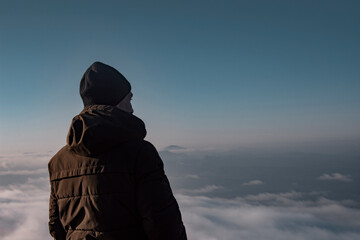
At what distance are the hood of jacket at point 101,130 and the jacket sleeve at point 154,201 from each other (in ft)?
0.76

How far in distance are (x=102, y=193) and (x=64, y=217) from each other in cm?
75

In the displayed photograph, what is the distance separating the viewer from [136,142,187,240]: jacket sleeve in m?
2.31

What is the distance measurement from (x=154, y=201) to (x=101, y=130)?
2.65ft

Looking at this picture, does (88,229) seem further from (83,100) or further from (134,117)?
(83,100)

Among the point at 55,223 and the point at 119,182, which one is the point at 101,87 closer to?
the point at 119,182

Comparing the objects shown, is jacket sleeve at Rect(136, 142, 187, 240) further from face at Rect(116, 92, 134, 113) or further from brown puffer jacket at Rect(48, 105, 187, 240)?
face at Rect(116, 92, 134, 113)

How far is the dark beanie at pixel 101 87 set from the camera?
283 centimetres

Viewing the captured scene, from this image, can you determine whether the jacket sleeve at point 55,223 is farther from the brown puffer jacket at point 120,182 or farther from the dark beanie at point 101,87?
the dark beanie at point 101,87

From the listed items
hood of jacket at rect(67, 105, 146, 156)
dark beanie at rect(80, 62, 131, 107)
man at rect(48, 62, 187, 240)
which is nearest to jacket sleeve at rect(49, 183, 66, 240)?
man at rect(48, 62, 187, 240)

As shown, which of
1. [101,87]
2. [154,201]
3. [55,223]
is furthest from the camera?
[55,223]

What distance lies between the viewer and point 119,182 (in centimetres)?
237

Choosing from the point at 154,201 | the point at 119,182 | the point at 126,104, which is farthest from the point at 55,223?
the point at 126,104

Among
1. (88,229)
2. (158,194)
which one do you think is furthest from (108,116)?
(88,229)

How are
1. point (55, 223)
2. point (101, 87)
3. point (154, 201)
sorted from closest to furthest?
point (154, 201) < point (101, 87) < point (55, 223)
